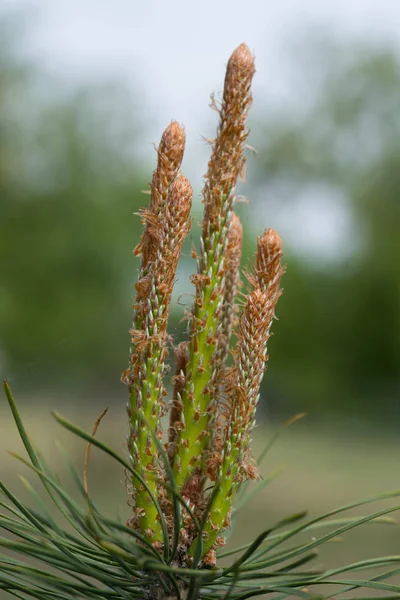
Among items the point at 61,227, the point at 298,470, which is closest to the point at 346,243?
the point at 298,470

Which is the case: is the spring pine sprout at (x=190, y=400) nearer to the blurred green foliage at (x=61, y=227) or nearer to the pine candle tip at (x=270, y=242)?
the pine candle tip at (x=270, y=242)

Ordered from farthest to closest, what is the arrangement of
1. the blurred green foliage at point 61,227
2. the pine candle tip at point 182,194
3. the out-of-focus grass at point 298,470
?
1. the blurred green foliage at point 61,227
2. the out-of-focus grass at point 298,470
3. the pine candle tip at point 182,194

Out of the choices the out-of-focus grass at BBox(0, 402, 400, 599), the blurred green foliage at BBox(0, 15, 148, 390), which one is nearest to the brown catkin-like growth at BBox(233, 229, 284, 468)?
the out-of-focus grass at BBox(0, 402, 400, 599)

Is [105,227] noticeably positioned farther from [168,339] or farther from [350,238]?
[168,339]

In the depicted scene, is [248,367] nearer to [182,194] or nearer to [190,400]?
[190,400]

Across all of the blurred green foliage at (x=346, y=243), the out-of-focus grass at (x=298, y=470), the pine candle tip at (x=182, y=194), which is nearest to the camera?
the pine candle tip at (x=182, y=194)

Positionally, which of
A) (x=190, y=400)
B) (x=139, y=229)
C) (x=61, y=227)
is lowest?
(x=190, y=400)

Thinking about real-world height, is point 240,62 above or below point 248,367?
above

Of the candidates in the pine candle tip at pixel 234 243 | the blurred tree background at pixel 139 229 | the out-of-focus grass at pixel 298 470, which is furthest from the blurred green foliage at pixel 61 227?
the pine candle tip at pixel 234 243
